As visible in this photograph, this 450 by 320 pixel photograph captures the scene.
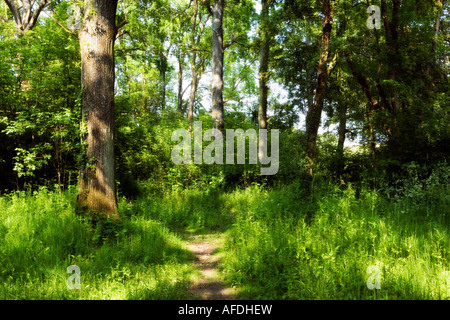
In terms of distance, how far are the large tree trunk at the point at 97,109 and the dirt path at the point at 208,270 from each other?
1.92m

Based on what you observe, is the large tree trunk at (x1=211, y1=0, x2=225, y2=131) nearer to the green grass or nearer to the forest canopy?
the forest canopy

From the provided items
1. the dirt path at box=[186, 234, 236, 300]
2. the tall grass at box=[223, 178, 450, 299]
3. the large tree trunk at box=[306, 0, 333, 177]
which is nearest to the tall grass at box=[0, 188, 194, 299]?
the dirt path at box=[186, 234, 236, 300]

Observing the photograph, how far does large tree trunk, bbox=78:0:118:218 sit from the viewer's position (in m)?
5.44

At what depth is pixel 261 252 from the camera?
4418 mm

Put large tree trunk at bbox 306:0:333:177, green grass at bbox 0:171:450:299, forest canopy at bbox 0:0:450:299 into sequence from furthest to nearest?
large tree trunk at bbox 306:0:333:177, forest canopy at bbox 0:0:450:299, green grass at bbox 0:171:450:299

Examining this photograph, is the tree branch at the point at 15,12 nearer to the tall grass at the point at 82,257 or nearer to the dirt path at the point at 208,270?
the tall grass at the point at 82,257

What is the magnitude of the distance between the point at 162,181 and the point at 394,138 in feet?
28.5

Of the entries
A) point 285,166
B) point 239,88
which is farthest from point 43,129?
point 239,88

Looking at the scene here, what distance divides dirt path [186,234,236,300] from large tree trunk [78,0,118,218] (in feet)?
6.28

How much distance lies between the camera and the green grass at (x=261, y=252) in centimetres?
329
